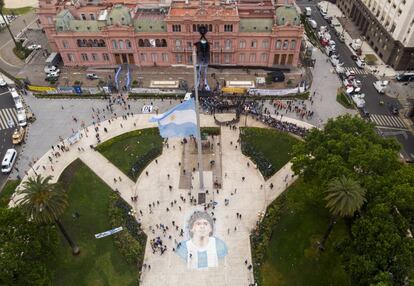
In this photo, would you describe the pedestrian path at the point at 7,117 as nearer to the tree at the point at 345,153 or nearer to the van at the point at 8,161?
the van at the point at 8,161

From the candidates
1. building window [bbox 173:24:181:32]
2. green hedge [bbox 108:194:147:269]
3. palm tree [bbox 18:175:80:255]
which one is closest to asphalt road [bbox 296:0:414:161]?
building window [bbox 173:24:181:32]

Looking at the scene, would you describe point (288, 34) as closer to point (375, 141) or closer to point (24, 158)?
point (375, 141)

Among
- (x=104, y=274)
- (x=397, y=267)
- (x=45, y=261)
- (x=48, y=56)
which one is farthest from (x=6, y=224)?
(x=48, y=56)

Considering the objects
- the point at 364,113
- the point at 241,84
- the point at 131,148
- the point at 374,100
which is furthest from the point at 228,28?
the point at 374,100

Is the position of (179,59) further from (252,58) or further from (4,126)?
(4,126)

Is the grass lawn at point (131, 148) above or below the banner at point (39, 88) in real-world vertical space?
below

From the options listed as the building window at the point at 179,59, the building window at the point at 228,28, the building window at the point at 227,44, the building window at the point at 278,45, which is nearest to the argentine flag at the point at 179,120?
the building window at the point at 228,28

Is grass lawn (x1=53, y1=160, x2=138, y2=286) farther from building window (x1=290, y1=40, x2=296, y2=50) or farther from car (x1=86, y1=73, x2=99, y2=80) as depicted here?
building window (x1=290, y1=40, x2=296, y2=50)
